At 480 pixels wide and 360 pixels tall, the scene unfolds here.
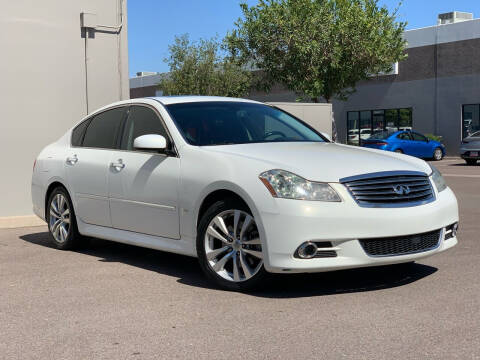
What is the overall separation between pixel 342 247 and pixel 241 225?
0.82 metres

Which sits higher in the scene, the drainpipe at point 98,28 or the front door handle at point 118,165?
the drainpipe at point 98,28

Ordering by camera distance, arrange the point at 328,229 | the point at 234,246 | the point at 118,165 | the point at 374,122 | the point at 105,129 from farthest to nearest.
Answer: the point at 374,122 < the point at 105,129 < the point at 118,165 < the point at 234,246 < the point at 328,229

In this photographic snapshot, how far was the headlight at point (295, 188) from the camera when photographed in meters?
5.44

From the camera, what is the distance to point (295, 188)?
5.47 metres

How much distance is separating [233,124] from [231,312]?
2.19 meters

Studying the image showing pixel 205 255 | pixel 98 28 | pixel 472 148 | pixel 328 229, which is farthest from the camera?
pixel 472 148

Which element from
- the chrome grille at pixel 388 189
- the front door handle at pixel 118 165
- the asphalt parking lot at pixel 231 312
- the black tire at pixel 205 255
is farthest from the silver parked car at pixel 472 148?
the black tire at pixel 205 255

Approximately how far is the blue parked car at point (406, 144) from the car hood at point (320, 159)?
23.6 metres

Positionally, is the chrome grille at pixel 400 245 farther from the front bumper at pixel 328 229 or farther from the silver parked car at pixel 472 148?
the silver parked car at pixel 472 148

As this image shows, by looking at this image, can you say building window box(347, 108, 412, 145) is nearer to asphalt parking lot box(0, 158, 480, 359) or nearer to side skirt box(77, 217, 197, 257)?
side skirt box(77, 217, 197, 257)

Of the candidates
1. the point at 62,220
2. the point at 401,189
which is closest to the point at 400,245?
the point at 401,189

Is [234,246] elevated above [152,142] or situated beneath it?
situated beneath

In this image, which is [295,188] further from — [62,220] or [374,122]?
[374,122]

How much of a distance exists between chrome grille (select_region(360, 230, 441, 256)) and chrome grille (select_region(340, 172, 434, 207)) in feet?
0.86
